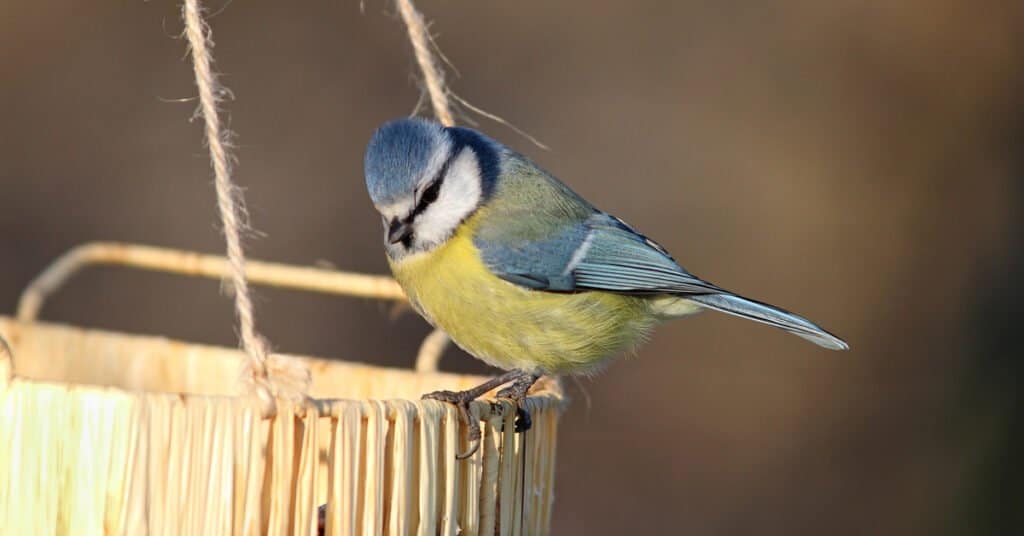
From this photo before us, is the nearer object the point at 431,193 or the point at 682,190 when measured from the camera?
the point at 431,193

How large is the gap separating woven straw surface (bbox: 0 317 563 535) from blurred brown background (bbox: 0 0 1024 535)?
2.26 metres

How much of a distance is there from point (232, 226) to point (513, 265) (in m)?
0.52

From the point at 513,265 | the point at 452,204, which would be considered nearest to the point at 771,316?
the point at 513,265

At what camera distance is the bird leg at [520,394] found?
1255 millimetres

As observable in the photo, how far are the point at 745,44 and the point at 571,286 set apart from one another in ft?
7.43

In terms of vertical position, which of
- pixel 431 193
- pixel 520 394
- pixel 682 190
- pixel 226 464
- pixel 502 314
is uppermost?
pixel 682 190

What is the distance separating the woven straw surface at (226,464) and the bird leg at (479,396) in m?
0.02

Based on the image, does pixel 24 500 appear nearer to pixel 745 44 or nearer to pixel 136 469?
pixel 136 469

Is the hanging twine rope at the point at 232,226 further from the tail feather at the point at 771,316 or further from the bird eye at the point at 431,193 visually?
the tail feather at the point at 771,316

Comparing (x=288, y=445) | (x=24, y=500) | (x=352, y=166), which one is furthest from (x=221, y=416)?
(x=352, y=166)

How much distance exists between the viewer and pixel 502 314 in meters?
1.48

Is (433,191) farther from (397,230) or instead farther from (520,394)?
(520,394)

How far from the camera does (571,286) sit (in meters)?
1.54

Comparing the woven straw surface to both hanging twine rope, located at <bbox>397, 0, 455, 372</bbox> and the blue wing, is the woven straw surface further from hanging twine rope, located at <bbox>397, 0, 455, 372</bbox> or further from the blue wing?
hanging twine rope, located at <bbox>397, 0, 455, 372</bbox>
